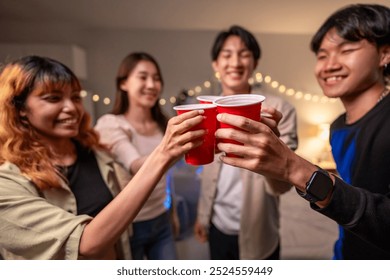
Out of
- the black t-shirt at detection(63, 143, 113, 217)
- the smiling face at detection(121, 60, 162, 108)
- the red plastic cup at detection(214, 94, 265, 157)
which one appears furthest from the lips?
the red plastic cup at detection(214, 94, 265, 157)

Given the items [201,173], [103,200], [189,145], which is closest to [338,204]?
[189,145]

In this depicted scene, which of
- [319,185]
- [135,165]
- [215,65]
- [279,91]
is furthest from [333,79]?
[135,165]

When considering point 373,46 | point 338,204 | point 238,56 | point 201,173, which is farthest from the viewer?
point 201,173

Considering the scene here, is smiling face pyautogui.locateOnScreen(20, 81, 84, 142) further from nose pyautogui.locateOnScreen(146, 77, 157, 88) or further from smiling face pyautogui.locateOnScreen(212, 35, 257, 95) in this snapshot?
smiling face pyautogui.locateOnScreen(212, 35, 257, 95)

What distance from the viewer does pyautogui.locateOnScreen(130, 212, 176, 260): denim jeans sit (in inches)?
31.5

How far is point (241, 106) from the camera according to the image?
39cm

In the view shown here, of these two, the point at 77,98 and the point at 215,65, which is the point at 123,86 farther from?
the point at 215,65

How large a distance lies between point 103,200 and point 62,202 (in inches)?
3.4

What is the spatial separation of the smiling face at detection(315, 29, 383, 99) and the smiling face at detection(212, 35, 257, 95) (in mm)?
238

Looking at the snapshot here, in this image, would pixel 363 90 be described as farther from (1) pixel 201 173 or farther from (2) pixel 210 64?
(1) pixel 201 173

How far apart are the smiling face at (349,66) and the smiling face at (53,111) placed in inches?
21.3

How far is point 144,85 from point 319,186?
1.90 feet

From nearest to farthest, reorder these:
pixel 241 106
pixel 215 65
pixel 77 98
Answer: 1. pixel 241 106
2. pixel 77 98
3. pixel 215 65
